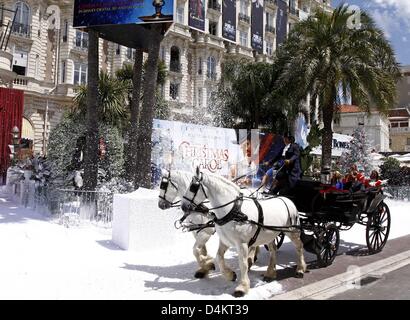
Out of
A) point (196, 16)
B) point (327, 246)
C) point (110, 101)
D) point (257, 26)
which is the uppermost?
point (257, 26)

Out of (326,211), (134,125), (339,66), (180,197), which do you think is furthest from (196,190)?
(339,66)

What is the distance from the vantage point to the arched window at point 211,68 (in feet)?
150

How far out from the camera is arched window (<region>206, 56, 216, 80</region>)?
150 feet

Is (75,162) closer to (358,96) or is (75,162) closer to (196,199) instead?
(196,199)

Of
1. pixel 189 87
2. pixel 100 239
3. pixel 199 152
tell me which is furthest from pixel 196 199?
pixel 189 87

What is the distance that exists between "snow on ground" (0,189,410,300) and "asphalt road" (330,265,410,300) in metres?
1.14

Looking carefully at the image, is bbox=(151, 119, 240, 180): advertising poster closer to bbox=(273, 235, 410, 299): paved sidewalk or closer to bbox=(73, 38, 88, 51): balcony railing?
bbox=(273, 235, 410, 299): paved sidewalk

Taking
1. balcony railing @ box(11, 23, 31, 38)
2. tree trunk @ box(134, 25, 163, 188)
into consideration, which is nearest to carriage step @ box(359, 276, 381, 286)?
tree trunk @ box(134, 25, 163, 188)

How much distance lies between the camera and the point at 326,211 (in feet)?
28.2

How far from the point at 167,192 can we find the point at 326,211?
3686mm

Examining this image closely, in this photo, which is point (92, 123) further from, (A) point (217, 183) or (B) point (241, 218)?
(B) point (241, 218)

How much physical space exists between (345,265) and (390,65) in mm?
14335

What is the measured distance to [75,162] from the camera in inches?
554

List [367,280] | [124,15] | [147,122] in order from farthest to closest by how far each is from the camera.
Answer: [124,15], [147,122], [367,280]
